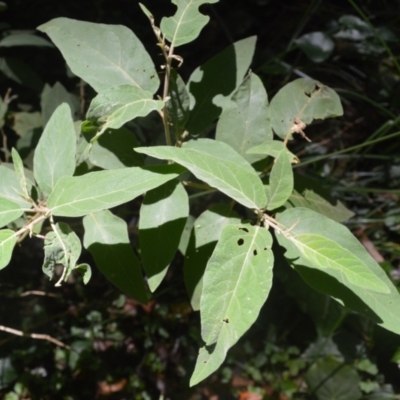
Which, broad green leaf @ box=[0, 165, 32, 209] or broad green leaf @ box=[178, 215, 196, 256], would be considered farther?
broad green leaf @ box=[178, 215, 196, 256]

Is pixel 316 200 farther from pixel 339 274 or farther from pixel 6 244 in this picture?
pixel 6 244

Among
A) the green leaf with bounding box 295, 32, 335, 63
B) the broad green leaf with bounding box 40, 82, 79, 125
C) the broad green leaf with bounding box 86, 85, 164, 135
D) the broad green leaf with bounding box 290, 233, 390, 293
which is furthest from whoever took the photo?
the green leaf with bounding box 295, 32, 335, 63

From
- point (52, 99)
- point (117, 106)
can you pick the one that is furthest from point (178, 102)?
point (52, 99)

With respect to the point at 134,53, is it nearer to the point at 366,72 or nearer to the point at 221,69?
the point at 221,69

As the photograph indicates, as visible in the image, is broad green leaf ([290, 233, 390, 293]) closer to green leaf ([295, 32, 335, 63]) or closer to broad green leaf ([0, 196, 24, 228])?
broad green leaf ([0, 196, 24, 228])

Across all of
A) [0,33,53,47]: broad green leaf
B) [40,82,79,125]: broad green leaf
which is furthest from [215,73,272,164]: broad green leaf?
[0,33,53,47]: broad green leaf

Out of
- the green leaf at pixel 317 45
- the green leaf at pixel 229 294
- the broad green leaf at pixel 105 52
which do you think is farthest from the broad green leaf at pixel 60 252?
the green leaf at pixel 317 45

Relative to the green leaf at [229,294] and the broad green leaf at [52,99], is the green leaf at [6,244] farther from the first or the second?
the broad green leaf at [52,99]

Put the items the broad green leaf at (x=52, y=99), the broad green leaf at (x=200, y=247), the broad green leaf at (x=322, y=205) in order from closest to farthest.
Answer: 1. the broad green leaf at (x=200, y=247)
2. the broad green leaf at (x=322, y=205)
3. the broad green leaf at (x=52, y=99)
